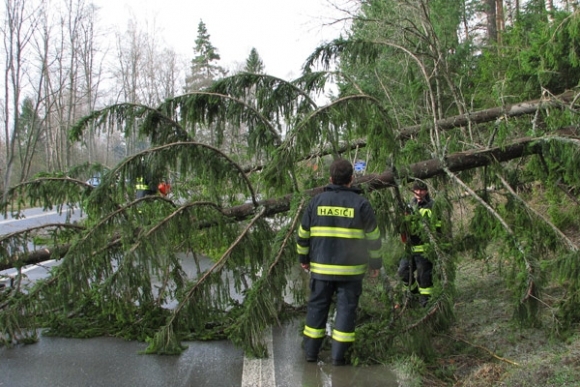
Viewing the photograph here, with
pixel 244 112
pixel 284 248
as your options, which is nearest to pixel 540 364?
pixel 284 248

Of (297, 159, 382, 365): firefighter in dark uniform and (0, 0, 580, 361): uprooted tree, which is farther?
(0, 0, 580, 361): uprooted tree

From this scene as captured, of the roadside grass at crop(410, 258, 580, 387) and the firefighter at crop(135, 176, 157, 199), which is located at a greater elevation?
the firefighter at crop(135, 176, 157, 199)

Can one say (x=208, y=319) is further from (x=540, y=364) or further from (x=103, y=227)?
(x=540, y=364)

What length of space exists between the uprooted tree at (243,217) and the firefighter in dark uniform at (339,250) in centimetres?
28

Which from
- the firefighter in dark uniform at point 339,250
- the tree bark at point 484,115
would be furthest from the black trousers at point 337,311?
the tree bark at point 484,115

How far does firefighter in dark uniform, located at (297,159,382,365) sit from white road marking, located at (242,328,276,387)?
41 centimetres

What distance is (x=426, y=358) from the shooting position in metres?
3.70

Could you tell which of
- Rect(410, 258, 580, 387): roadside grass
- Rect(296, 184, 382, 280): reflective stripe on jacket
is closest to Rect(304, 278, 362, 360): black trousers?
Rect(296, 184, 382, 280): reflective stripe on jacket

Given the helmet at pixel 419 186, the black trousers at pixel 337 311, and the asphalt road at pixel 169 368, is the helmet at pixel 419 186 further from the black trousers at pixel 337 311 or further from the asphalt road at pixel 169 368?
the asphalt road at pixel 169 368

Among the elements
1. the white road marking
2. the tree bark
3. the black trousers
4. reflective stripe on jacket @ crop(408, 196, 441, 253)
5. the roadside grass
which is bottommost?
the white road marking

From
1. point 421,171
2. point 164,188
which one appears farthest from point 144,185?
point 421,171

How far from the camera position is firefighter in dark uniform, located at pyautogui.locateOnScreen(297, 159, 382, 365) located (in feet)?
11.7

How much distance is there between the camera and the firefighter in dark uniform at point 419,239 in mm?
4285

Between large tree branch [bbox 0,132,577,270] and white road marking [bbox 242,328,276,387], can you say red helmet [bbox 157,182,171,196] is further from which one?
white road marking [bbox 242,328,276,387]
